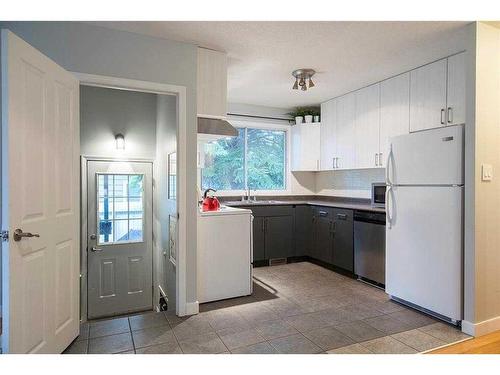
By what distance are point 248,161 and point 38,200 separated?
11.7 ft

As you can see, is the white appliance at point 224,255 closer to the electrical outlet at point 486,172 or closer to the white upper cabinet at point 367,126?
the white upper cabinet at point 367,126

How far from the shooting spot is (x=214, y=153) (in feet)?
16.5

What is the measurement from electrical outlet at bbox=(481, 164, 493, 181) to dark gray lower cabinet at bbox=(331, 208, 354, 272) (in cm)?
164

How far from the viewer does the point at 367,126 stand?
4.20 metres

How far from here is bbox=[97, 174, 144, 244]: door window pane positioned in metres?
4.10

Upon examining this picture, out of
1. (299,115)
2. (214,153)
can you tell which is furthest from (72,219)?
(299,115)

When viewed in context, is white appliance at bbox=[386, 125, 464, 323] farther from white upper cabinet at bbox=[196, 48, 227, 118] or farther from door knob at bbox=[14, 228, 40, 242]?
door knob at bbox=[14, 228, 40, 242]

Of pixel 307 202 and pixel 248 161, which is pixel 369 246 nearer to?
pixel 307 202

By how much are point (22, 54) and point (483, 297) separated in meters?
3.59

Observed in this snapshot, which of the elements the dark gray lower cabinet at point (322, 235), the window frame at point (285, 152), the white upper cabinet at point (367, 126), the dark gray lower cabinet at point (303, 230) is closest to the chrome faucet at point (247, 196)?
the window frame at point (285, 152)

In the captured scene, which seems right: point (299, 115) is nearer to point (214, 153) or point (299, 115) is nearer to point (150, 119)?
point (214, 153)

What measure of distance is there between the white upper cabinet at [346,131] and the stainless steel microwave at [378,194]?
0.41m

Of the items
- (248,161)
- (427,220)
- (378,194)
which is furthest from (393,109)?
(248,161)

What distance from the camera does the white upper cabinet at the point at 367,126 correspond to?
4062 millimetres
